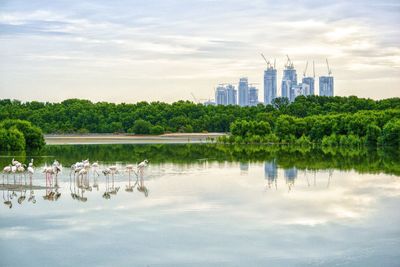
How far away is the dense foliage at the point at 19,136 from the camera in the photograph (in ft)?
121

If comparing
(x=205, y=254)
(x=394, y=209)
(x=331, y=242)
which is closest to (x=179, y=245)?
(x=205, y=254)

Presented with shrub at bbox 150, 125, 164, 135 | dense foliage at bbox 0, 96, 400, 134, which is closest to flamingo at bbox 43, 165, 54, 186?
dense foliage at bbox 0, 96, 400, 134

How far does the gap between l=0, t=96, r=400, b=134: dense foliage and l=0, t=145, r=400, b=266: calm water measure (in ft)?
150

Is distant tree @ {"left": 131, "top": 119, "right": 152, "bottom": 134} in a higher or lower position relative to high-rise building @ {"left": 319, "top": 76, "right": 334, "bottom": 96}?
lower

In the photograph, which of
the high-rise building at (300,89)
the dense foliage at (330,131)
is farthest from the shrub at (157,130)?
the high-rise building at (300,89)

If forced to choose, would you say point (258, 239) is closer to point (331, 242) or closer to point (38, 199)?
point (331, 242)

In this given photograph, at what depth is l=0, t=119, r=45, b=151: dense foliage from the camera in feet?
121

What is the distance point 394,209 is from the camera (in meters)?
14.4

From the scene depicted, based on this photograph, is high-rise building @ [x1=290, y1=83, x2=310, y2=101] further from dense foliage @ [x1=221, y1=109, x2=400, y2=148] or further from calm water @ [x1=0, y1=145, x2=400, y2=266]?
calm water @ [x1=0, y1=145, x2=400, y2=266]

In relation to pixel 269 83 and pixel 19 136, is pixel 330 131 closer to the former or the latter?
pixel 19 136

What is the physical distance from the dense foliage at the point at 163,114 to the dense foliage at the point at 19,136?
24.6 m

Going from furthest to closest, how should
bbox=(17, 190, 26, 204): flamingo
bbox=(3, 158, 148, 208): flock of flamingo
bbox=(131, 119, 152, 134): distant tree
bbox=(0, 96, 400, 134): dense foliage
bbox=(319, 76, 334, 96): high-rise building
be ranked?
bbox=(319, 76, 334, 96): high-rise building < bbox=(131, 119, 152, 134): distant tree < bbox=(0, 96, 400, 134): dense foliage < bbox=(3, 158, 148, 208): flock of flamingo < bbox=(17, 190, 26, 204): flamingo

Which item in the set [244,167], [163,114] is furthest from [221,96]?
[244,167]

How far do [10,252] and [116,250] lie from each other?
1.68 meters
